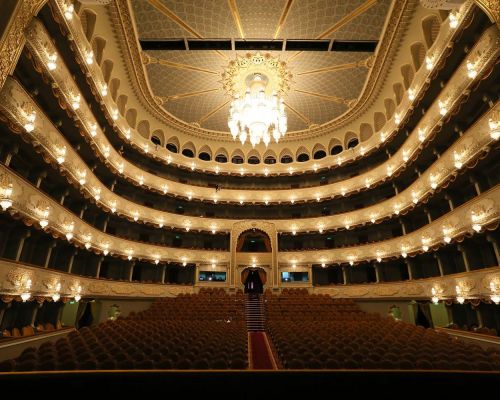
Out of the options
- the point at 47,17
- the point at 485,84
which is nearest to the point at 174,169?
the point at 47,17

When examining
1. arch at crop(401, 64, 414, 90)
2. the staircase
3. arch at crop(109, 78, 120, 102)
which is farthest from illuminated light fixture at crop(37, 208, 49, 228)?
arch at crop(401, 64, 414, 90)

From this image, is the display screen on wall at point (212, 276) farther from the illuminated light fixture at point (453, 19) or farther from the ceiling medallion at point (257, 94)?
the illuminated light fixture at point (453, 19)

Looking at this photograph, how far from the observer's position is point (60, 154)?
10.6 metres

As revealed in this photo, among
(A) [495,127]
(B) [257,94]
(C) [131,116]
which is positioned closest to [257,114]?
(B) [257,94]

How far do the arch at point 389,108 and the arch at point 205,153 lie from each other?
13.6 m

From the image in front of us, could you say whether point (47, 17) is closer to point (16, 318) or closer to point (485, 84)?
point (16, 318)

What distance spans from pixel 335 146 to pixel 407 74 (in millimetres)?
7971

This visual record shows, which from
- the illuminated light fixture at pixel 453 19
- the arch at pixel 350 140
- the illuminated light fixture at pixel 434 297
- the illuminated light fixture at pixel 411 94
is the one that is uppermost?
the arch at pixel 350 140

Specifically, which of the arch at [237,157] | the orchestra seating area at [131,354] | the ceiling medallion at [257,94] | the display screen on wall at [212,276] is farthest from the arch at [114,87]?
the orchestra seating area at [131,354]

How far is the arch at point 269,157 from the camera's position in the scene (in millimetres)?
24172

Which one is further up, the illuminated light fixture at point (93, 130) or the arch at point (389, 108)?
the arch at point (389, 108)

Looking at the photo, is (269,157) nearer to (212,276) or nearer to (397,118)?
(397,118)
